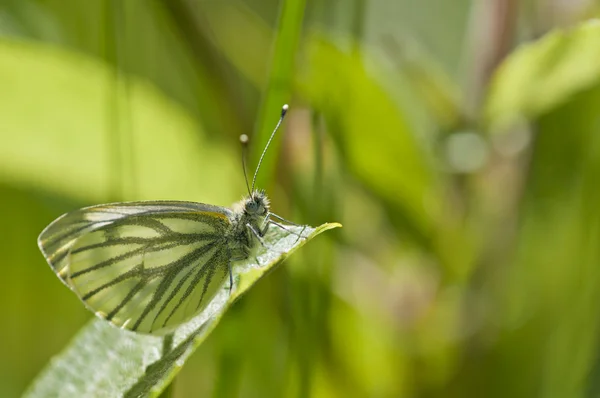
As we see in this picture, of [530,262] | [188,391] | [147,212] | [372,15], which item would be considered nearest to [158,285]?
[147,212]

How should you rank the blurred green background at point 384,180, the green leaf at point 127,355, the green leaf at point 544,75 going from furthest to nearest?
the blurred green background at point 384,180, the green leaf at point 544,75, the green leaf at point 127,355

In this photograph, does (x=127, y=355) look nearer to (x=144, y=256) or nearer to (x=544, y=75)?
(x=144, y=256)

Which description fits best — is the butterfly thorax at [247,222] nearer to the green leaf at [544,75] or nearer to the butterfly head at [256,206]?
the butterfly head at [256,206]

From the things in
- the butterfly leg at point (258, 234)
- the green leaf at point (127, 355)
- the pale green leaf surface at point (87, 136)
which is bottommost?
the green leaf at point (127, 355)

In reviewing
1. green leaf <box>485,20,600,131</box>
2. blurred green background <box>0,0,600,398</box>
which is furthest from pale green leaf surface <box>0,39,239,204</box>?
green leaf <box>485,20,600,131</box>

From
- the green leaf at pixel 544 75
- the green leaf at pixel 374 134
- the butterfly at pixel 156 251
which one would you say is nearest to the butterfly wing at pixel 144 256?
the butterfly at pixel 156 251

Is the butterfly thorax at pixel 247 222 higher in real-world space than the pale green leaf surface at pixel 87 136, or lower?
lower
